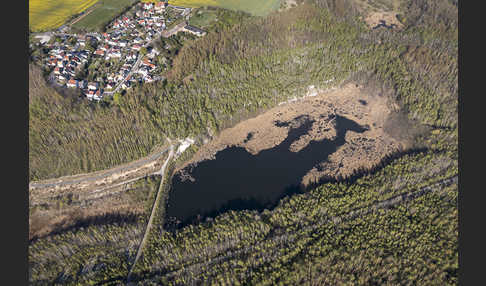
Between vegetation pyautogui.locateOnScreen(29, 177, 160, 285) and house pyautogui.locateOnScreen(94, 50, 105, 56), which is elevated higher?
house pyautogui.locateOnScreen(94, 50, 105, 56)

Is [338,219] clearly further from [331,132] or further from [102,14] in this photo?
[102,14]

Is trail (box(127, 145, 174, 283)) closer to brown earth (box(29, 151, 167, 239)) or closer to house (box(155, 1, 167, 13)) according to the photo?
brown earth (box(29, 151, 167, 239))

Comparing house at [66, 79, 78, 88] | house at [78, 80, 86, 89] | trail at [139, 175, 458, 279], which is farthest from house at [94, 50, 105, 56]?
trail at [139, 175, 458, 279]

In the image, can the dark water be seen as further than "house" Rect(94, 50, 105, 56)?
No

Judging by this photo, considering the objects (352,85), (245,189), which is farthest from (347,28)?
(245,189)

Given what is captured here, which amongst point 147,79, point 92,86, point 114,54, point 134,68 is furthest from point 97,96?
point 114,54

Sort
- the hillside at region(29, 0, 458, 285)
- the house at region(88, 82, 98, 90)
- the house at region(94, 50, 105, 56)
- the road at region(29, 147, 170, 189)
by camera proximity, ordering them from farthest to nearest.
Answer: the house at region(94, 50, 105, 56), the house at region(88, 82, 98, 90), the road at region(29, 147, 170, 189), the hillside at region(29, 0, 458, 285)

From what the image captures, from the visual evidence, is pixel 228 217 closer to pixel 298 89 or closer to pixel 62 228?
pixel 62 228
